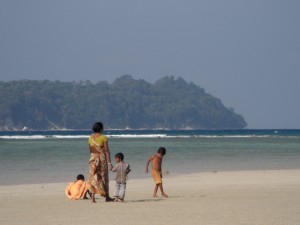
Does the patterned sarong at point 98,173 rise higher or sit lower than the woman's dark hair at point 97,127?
lower

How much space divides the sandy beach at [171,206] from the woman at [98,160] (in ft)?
1.18

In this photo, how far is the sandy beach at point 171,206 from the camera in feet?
38.3

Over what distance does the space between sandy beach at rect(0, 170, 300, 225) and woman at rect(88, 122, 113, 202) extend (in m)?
0.36

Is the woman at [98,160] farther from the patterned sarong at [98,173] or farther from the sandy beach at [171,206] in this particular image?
the sandy beach at [171,206]

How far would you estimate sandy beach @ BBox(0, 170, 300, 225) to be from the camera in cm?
1168

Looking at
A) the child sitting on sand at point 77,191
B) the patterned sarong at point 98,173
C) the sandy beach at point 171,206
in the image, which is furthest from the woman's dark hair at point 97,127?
the child sitting on sand at point 77,191

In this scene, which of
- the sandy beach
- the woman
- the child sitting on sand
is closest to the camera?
the sandy beach

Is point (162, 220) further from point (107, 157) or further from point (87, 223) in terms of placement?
point (107, 157)

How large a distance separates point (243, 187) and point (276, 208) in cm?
499

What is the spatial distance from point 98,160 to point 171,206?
1.62 metres

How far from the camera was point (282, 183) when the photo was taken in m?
19.1

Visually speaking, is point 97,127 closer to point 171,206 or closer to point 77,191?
point 77,191

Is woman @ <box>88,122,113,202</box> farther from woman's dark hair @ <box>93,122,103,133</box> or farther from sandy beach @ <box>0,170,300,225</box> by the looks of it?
sandy beach @ <box>0,170,300,225</box>

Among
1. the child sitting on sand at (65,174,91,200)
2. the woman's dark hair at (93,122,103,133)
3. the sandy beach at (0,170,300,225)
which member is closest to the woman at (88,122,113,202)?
the woman's dark hair at (93,122,103,133)
